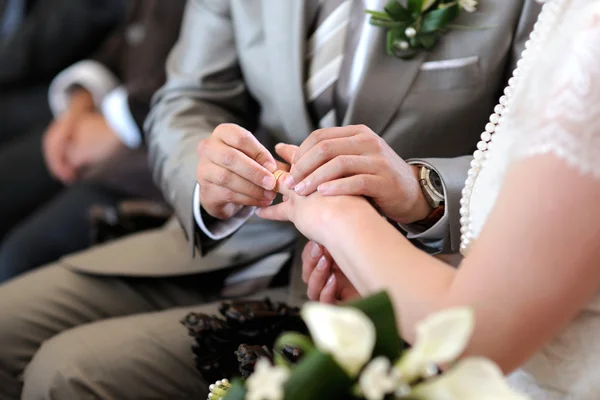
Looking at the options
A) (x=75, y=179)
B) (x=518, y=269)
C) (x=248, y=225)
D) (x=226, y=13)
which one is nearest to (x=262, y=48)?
(x=226, y=13)

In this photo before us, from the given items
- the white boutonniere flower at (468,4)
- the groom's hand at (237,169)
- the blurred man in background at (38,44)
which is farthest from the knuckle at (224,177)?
the blurred man in background at (38,44)

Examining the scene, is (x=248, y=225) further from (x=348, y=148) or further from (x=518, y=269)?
(x=518, y=269)

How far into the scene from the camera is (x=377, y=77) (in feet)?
2.66

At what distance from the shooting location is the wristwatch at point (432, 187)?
0.73 metres

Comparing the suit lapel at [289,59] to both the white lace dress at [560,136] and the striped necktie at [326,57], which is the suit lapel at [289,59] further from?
the white lace dress at [560,136]

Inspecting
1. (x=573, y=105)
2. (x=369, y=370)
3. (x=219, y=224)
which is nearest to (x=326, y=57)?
(x=219, y=224)

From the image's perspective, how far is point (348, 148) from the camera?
687 millimetres

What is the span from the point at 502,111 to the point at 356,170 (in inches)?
5.9

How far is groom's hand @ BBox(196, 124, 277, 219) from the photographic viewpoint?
74 cm

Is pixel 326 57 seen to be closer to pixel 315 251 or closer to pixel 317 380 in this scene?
pixel 315 251

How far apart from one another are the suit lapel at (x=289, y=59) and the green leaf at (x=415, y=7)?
0.14 metres

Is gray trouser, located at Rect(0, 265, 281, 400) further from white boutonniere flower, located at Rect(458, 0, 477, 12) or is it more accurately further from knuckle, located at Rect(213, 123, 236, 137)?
white boutonniere flower, located at Rect(458, 0, 477, 12)

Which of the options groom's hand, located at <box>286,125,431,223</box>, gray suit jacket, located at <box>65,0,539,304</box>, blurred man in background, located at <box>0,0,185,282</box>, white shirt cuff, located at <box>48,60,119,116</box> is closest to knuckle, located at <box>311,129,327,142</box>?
groom's hand, located at <box>286,125,431,223</box>

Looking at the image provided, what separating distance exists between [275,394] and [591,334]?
0.32 metres
